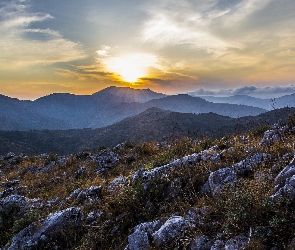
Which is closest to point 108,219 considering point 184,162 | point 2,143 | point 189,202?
point 189,202

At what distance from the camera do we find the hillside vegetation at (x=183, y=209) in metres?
4.78

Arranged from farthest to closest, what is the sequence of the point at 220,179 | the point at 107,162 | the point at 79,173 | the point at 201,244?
the point at 107,162
the point at 79,173
the point at 220,179
the point at 201,244

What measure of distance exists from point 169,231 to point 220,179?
95.1 inches

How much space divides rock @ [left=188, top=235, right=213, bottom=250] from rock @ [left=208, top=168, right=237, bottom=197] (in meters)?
1.62

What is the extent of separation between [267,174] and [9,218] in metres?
8.91

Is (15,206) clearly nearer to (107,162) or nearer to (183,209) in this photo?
(183,209)

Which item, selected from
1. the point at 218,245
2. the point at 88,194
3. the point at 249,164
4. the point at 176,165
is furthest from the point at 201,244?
the point at 88,194

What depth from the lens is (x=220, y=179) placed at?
6.92 metres

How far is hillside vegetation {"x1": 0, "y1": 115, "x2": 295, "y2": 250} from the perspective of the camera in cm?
478

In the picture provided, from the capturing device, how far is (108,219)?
7137 millimetres

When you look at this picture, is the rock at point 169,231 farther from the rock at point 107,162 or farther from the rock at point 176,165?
the rock at point 107,162

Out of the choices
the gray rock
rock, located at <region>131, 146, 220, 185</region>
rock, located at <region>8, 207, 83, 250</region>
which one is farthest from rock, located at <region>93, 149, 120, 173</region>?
the gray rock

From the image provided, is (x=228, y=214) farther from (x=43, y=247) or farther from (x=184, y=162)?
(x=43, y=247)

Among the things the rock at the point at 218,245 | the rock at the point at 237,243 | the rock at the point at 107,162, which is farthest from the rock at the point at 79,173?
the rock at the point at 237,243
